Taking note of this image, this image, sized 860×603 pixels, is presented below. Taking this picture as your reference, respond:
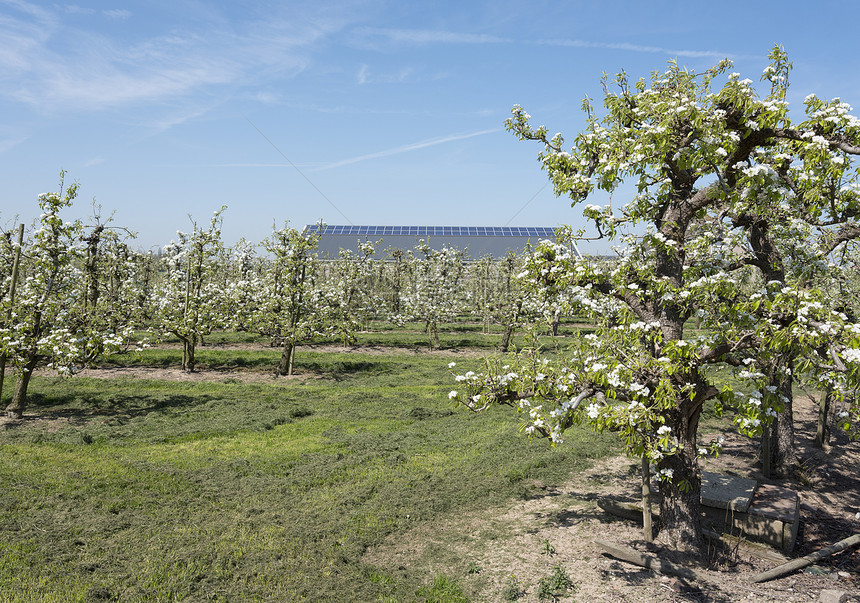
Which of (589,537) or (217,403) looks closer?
(589,537)

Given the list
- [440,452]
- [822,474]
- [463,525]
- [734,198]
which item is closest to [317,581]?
[463,525]

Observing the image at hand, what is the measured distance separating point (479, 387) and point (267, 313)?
1946cm

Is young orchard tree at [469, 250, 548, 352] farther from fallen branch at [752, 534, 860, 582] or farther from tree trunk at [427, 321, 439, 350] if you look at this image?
fallen branch at [752, 534, 860, 582]

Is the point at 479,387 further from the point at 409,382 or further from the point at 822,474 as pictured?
the point at 409,382

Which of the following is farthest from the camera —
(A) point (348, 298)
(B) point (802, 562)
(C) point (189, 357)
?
(A) point (348, 298)

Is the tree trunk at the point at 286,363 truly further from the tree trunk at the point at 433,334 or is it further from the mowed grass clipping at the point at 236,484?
the tree trunk at the point at 433,334

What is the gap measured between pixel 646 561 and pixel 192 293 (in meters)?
24.1

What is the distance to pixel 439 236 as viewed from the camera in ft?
267

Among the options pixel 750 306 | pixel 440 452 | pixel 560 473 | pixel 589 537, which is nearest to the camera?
pixel 750 306

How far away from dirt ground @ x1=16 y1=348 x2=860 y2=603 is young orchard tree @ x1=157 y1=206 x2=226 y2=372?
18107mm

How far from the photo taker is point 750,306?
7.15 metres

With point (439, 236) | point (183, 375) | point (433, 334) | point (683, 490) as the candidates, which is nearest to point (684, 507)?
point (683, 490)

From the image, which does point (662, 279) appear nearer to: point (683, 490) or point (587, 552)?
point (683, 490)

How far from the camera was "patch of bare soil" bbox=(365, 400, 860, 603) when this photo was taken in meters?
7.54
